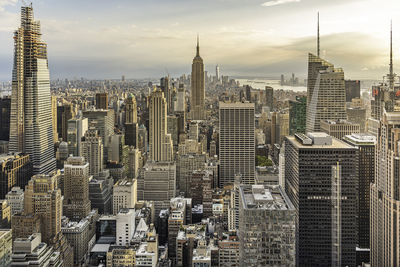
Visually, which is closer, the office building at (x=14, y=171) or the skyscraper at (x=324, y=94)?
the office building at (x=14, y=171)

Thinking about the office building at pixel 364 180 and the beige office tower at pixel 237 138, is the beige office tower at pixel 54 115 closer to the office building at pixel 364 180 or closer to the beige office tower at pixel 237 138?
the beige office tower at pixel 237 138

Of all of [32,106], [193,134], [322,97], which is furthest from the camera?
[193,134]

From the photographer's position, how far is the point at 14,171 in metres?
18.2

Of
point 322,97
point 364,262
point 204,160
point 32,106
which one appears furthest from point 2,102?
point 364,262

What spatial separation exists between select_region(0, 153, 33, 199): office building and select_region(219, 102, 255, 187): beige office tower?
9862 mm

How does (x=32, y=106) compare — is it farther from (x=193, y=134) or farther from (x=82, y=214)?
(x=193, y=134)

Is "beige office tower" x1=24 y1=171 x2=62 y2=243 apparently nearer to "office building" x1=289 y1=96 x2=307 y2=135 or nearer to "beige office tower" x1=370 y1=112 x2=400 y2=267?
"beige office tower" x1=370 y1=112 x2=400 y2=267

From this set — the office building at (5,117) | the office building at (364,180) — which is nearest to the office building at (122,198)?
the office building at (5,117)

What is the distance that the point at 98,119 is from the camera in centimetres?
2647

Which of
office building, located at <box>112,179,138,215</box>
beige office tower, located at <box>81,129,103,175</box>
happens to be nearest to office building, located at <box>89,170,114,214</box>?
office building, located at <box>112,179,138,215</box>

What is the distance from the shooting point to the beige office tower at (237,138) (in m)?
23.0

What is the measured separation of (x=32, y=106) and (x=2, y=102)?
211cm

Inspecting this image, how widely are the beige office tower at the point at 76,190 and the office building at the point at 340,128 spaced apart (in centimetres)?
1054

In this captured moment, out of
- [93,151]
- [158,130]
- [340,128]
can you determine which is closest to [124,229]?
[93,151]
